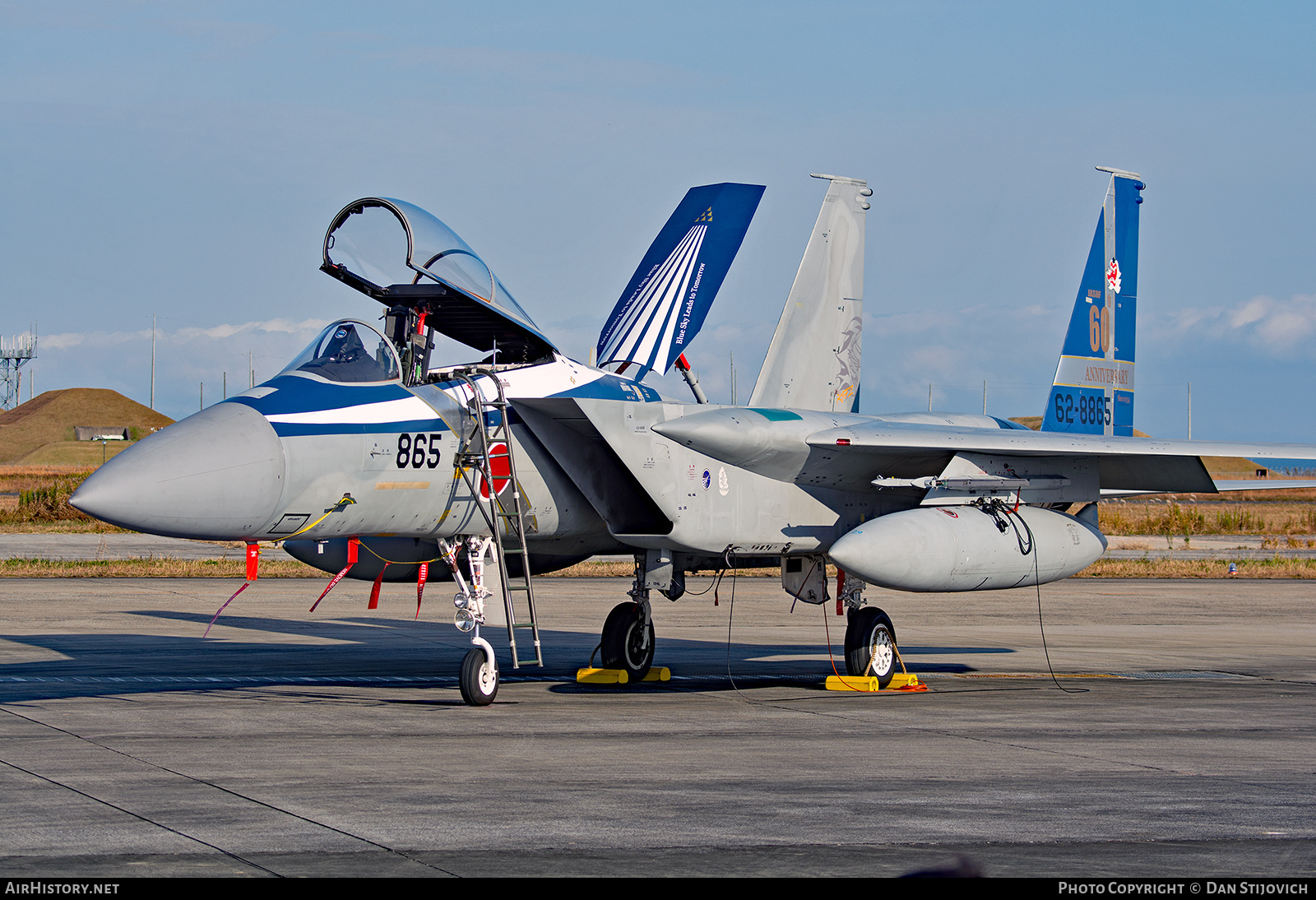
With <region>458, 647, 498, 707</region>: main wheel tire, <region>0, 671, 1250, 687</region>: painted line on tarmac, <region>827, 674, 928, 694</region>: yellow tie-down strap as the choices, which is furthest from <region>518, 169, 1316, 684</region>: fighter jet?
<region>458, 647, 498, 707</region>: main wheel tire

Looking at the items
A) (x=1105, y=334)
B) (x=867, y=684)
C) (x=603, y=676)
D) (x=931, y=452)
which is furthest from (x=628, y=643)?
(x=1105, y=334)

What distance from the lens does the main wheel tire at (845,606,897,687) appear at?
41.3 ft

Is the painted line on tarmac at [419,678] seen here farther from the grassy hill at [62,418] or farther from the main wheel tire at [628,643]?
the grassy hill at [62,418]

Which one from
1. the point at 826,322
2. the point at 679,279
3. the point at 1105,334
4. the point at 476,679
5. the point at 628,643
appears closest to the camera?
the point at 476,679

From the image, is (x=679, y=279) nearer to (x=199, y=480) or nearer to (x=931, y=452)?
(x=931, y=452)

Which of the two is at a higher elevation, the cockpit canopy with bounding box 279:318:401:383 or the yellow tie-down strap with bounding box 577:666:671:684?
the cockpit canopy with bounding box 279:318:401:383

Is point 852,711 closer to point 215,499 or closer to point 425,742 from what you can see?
point 425,742

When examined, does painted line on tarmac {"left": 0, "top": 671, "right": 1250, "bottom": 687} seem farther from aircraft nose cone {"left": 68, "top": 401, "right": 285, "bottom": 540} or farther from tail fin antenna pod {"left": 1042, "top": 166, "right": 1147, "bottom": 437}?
aircraft nose cone {"left": 68, "top": 401, "right": 285, "bottom": 540}

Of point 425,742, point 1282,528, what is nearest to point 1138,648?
point 425,742

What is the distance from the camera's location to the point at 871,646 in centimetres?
1266

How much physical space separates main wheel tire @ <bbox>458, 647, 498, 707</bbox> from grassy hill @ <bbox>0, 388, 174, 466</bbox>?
122m

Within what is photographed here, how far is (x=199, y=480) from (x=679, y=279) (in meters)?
10.5

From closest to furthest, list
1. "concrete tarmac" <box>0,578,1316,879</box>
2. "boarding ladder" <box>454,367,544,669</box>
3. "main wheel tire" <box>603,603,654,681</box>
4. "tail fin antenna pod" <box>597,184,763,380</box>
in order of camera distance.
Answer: "concrete tarmac" <box>0,578,1316,879</box> < "boarding ladder" <box>454,367,544,669</box> < "main wheel tire" <box>603,603,654,681</box> < "tail fin antenna pod" <box>597,184,763,380</box>
